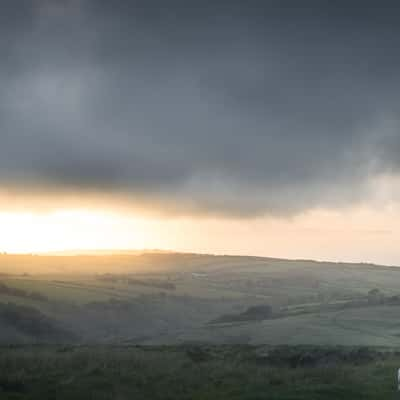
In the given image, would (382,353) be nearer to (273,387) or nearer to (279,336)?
(273,387)

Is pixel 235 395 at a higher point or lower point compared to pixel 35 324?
higher

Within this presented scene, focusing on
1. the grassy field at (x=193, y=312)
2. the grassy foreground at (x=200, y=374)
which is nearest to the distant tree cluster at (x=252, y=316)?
the grassy field at (x=193, y=312)

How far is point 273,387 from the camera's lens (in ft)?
97.7

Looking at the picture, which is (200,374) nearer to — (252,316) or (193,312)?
(252,316)

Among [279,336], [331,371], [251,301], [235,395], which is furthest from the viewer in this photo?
[251,301]

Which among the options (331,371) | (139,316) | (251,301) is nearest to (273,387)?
(331,371)

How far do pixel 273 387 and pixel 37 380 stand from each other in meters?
11.6

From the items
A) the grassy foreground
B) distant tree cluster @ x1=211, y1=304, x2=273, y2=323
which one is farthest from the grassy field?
the grassy foreground

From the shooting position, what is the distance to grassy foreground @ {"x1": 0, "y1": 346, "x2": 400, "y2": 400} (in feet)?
92.9

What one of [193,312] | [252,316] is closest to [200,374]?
[252,316]

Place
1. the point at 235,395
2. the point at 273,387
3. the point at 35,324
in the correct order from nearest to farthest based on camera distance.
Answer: the point at 235,395 < the point at 273,387 < the point at 35,324

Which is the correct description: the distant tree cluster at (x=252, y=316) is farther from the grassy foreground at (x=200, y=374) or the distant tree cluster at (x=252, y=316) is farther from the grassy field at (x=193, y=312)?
the grassy foreground at (x=200, y=374)

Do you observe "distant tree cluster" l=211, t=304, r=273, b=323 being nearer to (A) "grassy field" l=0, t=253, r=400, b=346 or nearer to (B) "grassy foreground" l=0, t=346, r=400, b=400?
(A) "grassy field" l=0, t=253, r=400, b=346

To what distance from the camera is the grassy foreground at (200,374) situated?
1115 inches
